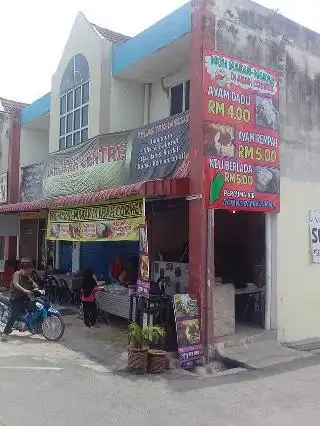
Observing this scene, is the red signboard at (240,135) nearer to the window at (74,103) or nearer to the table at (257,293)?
the table at (257,293)

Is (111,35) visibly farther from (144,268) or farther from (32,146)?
(144,268)

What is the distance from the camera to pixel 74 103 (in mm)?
13156

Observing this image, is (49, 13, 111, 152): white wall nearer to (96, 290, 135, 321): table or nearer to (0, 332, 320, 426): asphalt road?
(96, 290, 135, 321): table

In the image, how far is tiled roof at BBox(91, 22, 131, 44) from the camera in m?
12.5

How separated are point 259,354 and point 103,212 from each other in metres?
4.20

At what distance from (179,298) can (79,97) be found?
7236mm

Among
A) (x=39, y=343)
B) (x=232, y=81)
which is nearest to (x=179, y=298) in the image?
(x=39, y=343)

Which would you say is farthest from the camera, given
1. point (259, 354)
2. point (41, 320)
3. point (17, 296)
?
point (41, 320)

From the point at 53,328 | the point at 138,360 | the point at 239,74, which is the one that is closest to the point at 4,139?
the point at 53,328

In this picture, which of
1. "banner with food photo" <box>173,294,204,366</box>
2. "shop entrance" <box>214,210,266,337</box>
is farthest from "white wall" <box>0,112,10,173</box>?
"banner with food photo" <box>173,294,204,366</box>

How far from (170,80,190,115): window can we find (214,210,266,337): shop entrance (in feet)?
8.86

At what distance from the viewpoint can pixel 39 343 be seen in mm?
9297

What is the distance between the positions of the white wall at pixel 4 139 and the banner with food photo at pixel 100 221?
23.6 ft

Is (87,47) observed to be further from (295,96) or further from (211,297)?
(211,297)
